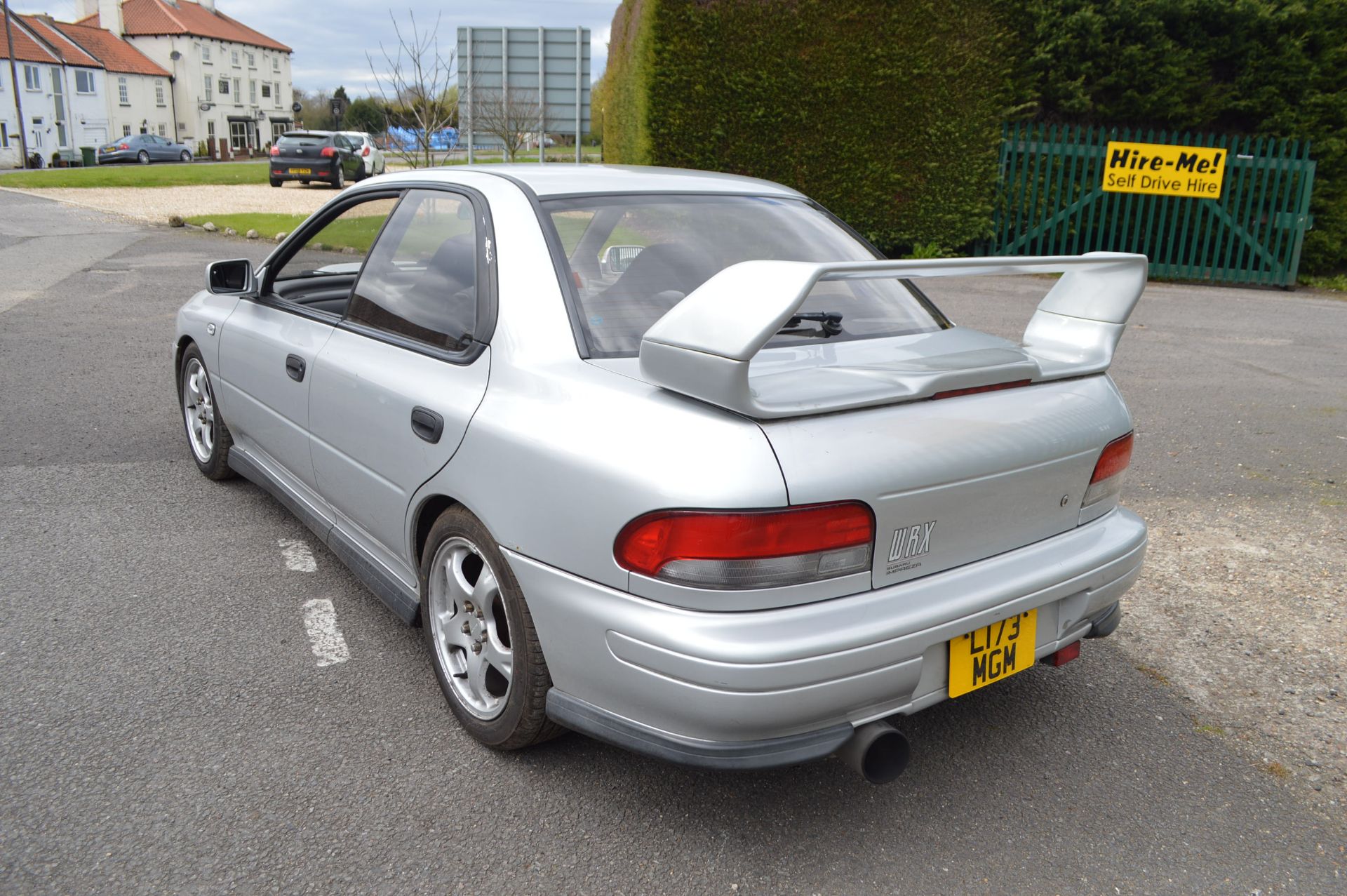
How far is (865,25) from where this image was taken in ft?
43.4

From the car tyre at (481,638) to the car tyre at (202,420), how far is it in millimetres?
2292

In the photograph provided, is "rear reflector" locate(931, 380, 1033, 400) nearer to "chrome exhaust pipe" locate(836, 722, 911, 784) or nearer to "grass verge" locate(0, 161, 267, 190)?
"chrome exhaust pipe" locate(836, 722, 911, 784)

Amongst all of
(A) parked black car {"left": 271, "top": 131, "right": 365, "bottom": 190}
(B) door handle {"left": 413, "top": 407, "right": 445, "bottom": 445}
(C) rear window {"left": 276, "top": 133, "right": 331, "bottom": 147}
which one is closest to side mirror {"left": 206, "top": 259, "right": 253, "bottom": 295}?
(B) door handle {"left": 413, "top": 407, "right": 445, "bottom": 445}

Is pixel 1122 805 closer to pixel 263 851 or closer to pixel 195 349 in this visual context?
pixel 263 851

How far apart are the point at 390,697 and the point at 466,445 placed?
94 centimetres

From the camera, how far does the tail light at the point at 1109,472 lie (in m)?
2.71

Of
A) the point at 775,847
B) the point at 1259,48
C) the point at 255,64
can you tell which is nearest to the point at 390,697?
the point at 775,847

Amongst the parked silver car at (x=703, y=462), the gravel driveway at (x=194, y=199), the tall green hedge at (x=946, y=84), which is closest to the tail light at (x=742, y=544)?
the parked silver car at (x=703, y=462)

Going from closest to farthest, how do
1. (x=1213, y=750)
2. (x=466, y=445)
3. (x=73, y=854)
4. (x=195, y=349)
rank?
(x=73, y=854), (x=466, y=445), (x=1213, y=750), (x=195, y=349)

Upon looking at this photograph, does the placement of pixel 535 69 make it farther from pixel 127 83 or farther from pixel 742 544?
pixel 127 83

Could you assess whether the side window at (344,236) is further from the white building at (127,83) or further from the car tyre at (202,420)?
the white building at (127,83)

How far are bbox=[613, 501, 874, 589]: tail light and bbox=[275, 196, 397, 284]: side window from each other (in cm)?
192

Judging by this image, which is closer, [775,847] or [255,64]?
[775,847]

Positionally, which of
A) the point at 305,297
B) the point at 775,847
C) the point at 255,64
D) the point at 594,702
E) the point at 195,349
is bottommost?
the point at 775,847
